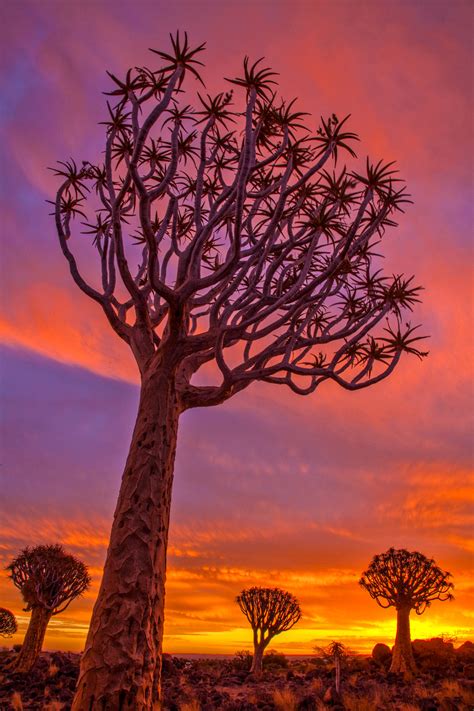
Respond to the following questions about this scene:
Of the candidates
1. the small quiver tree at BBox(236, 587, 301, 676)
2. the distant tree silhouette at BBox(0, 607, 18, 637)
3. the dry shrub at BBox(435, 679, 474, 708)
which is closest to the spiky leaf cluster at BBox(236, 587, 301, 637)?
the small quiver tree at BBox(236, 587, 301, 676)

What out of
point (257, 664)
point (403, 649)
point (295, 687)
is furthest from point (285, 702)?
point (403, 649)

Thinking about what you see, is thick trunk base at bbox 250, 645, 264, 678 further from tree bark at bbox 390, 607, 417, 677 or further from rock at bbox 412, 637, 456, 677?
rock at bbox 412, 637, 456, 677

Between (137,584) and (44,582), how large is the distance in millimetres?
12449

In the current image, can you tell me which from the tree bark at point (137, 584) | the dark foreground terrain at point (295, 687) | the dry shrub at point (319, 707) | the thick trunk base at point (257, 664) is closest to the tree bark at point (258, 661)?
the thick trunk base at point (257, 664)

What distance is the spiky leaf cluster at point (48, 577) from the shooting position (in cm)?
1523

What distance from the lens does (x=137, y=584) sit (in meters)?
5.01

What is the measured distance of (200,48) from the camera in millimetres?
5965

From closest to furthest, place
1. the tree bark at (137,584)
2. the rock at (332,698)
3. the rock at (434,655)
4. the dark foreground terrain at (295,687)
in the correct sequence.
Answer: the tree bark at (137,584), the dark foreground terrain at (295,687), the rock at (332,698), the rock at (434,655)

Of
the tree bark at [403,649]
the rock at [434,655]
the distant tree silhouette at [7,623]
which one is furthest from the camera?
the distant tree silhouette at [7,623]

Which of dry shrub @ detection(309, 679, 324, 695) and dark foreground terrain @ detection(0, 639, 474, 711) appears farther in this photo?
dry shrub @ detection(309, 679, 324, 695)

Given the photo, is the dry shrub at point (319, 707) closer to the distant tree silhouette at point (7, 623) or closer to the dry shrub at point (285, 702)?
the dry shrub at point (285, 702)

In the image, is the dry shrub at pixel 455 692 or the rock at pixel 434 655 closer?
the dry shrub at pixel 455 692

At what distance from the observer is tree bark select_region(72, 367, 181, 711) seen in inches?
183

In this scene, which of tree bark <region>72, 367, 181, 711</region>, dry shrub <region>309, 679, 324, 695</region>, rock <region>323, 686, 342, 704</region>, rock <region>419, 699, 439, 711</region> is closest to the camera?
tree bark <region>72, 367, 181, 711</region>
